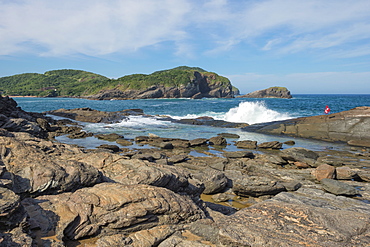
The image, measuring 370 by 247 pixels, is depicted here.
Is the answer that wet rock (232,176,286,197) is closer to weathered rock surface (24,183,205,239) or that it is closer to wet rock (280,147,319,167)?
weathered rock surface (24,183,205,239)

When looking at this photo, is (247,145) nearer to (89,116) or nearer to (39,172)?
(39,172)

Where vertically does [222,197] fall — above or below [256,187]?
below

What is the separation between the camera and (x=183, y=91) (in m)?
132

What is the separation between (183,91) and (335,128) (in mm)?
111374

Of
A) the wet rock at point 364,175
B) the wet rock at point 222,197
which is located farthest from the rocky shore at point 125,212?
the wet rock at point 364,175

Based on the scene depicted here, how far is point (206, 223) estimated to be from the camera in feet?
17.5

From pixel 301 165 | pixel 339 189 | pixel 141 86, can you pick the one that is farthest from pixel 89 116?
pixel 141 86

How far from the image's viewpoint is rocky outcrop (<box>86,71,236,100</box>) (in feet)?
421

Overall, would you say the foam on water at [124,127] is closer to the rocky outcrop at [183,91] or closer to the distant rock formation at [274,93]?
the rocky outcrop at [183,91]

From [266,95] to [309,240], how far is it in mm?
158014

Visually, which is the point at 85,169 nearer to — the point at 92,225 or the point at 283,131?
the point at 92,225

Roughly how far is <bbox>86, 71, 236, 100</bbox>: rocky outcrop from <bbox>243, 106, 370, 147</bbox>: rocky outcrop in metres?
107

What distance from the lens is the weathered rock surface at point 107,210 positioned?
446 centimetres

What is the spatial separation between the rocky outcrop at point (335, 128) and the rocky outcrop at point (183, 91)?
107 m
